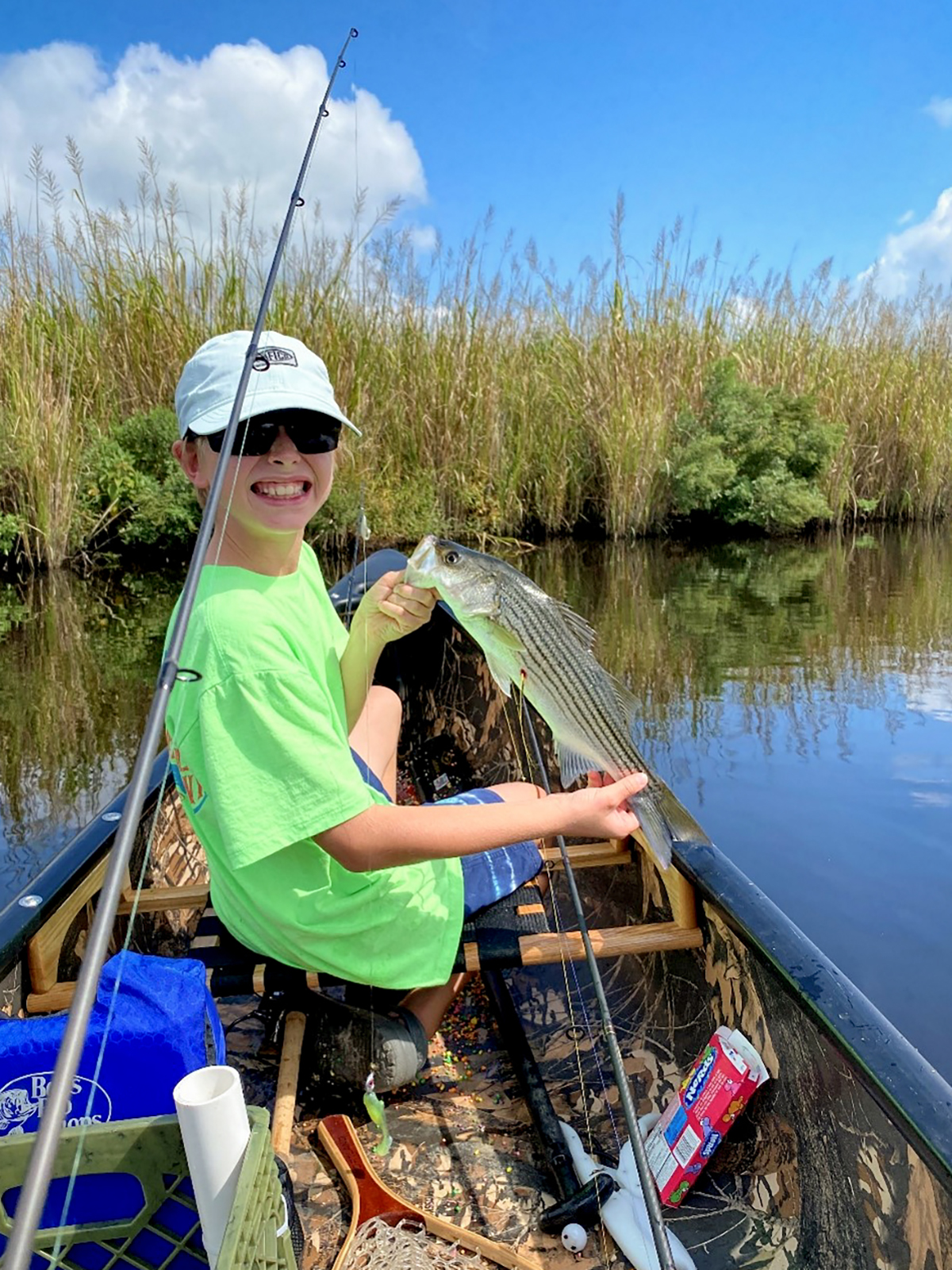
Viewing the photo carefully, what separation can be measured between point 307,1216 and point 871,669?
6.29 m

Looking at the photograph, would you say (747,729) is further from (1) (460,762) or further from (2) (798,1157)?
(2) (798,1157)

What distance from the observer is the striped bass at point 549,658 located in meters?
2.16

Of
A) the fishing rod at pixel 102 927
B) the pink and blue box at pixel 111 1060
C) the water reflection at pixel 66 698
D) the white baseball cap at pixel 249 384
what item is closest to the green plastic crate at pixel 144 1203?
the pink and blue box at pixel 111 1060

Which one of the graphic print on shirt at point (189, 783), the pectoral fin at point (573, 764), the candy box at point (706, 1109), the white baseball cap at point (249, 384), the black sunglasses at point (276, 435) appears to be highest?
the white baseball cap at point (249, 384)

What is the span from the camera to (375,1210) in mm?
2188

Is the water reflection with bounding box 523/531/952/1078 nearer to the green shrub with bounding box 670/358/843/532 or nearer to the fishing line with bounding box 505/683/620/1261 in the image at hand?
the fishing line with bounding box 505/683/620/1261

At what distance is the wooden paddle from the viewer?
6.85 ft

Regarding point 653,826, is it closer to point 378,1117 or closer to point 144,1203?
point 378,1117

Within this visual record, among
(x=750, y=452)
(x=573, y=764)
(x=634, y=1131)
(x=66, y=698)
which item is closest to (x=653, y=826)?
(x=573, y=764)

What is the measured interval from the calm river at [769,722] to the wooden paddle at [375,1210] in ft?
6.06

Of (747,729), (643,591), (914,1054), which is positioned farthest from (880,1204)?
(643,591)

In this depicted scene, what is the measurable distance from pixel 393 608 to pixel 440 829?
572 mm

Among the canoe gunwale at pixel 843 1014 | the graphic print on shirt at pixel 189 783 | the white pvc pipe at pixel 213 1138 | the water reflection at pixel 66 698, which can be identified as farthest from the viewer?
the water reflection at pixel 66 698

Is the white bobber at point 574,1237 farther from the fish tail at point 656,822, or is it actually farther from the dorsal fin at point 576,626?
the dorsal fin at point 576,626
